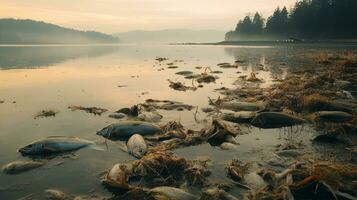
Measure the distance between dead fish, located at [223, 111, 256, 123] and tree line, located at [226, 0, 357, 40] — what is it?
101224 millimetres

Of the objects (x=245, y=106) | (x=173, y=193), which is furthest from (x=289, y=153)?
(x=245, y=106)

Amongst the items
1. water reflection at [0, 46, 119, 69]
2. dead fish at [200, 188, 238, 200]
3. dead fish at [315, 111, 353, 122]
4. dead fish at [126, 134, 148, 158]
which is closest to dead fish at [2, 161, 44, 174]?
dead fish at [126, 134, 148, 158]

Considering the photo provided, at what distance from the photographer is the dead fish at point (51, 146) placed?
838 centimetres

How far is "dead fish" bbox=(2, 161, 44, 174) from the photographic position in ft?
24.0

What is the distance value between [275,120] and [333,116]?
2.01 m

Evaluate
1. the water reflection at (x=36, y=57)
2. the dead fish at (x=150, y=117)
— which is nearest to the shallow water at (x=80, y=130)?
the dead fish at (x=150, y=117)

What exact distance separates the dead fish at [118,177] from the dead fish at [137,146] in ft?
3.11

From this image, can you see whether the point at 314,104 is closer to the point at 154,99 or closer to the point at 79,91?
the point at 154,99

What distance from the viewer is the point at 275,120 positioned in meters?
11.2

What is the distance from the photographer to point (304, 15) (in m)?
117

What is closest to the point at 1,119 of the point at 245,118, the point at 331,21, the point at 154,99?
the point at 154,99

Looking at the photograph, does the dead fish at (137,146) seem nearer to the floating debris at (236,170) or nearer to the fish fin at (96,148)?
the fish fin at (96,148)

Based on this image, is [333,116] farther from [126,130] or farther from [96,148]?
[96,148]

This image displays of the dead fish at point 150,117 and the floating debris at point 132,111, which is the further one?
the floating debris at point 132,111
